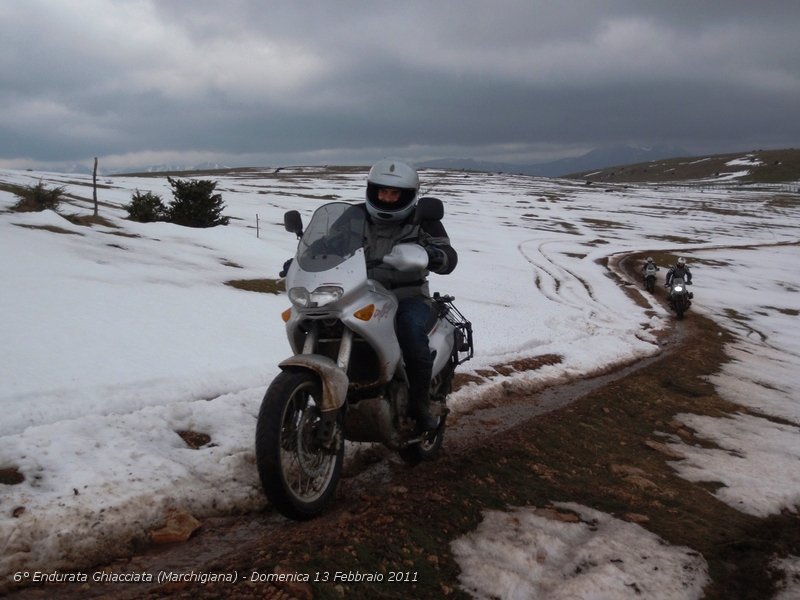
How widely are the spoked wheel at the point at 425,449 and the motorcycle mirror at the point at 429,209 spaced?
224 cm

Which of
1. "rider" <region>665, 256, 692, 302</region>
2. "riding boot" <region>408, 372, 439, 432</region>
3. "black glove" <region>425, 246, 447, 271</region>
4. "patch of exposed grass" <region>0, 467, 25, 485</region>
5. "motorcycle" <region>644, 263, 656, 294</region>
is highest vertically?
"black glove" <region>425, 246, 447, 271</region>

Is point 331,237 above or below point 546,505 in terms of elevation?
above

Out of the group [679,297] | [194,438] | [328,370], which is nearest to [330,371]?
[328,370]

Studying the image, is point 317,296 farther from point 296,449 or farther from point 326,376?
point 296,449

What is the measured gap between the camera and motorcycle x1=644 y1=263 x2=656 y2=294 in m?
32.8

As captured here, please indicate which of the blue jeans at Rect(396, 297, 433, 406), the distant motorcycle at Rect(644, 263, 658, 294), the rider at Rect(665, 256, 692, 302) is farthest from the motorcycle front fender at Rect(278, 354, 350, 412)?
the distant motorcycle at Rect(644, 263, 658, 294)

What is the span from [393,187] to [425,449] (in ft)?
9.52

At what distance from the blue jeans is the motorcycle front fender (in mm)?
1092

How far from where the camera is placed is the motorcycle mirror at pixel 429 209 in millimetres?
5715

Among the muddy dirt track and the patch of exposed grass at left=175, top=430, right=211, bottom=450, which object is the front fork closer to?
the muddy dirt track

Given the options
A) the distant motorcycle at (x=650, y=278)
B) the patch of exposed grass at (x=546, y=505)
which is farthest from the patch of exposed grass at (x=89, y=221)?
the distant motorcycle at (x=650, y=278)

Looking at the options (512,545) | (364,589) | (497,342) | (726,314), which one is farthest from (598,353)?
(726,314)

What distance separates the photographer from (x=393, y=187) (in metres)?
5.70

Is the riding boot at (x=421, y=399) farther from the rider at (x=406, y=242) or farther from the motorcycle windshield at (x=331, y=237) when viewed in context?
the motorcycle windshield at (x=331, y=237)
